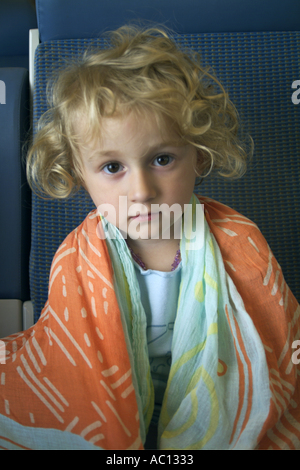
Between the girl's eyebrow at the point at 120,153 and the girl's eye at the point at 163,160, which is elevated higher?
the girl's eyebrow at the point at 120,153

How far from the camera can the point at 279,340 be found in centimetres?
74

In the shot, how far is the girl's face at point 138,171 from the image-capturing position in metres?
0.62

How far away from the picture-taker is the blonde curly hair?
0.63m

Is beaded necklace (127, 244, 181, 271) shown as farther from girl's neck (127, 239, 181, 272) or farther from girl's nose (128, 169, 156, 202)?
girl's nose (128, 169, 156, 202)

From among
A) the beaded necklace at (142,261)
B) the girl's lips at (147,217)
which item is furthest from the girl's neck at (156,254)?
the girl's lips at (147,217)

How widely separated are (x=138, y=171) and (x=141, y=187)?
27 mm

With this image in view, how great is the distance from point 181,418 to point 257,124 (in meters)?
0.78

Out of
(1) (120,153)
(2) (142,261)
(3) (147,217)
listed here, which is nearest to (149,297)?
(2) (142,261)

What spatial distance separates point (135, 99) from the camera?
622mm

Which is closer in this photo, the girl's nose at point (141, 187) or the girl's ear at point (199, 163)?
the girl's nose at point (141, 187)

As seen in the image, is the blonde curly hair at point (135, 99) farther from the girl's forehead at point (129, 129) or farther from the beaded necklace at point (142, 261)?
the beaded necklace at point (142, 261)

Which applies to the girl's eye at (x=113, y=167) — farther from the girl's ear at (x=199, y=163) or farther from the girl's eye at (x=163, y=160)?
the girl's ear at (x=199, y=163)

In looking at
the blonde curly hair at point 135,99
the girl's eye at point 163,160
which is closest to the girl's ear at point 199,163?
the blonde curly hair at point 135,99

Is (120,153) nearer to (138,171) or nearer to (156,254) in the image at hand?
(138,171)
